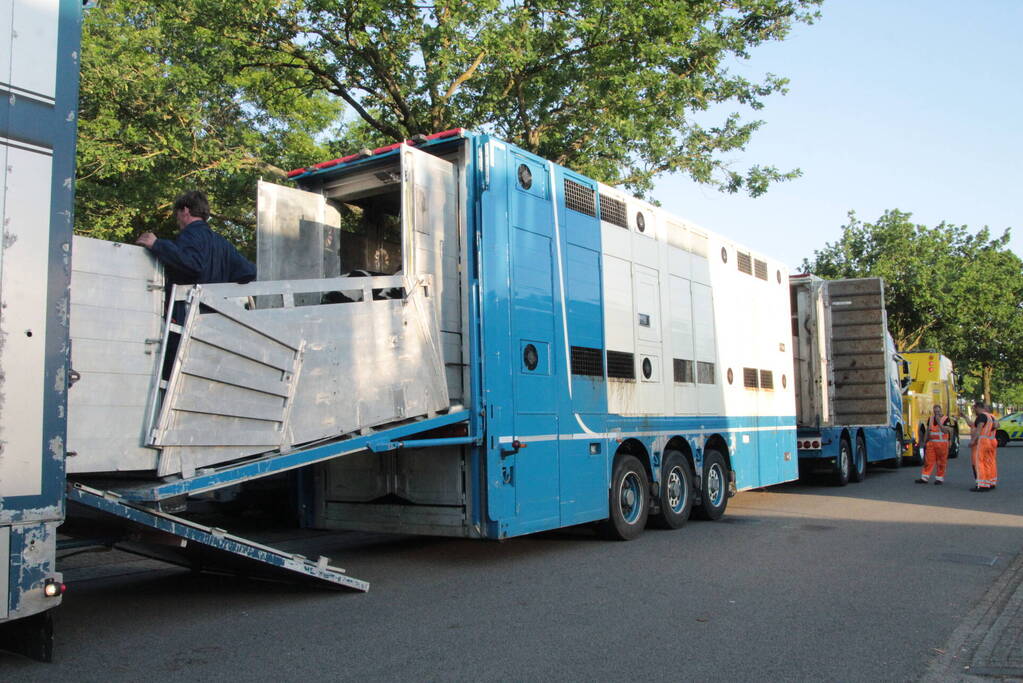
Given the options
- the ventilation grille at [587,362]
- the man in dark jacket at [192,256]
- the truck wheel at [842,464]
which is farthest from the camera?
the truck wheel at [842,464]

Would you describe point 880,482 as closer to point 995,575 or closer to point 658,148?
point 658,148

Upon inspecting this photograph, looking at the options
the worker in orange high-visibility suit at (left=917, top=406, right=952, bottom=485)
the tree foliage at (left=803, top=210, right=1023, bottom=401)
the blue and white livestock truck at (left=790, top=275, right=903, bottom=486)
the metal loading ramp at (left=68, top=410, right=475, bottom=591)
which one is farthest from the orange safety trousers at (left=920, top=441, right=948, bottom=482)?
the tree foliage at (left=803, top=210, right=1023, bottom=401)

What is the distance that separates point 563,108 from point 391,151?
987 centimetres

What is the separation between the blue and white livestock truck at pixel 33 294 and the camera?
14.9 ft

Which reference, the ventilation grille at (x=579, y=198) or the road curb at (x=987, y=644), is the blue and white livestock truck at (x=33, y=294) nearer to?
the road curb at (x=987, y=644)

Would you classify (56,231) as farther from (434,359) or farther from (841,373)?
(841,373)

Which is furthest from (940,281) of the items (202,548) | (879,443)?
(202,548)

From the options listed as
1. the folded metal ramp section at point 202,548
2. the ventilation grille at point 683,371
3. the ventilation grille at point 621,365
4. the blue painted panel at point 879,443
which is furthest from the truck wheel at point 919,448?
the folded metal ramp section at point 202,548

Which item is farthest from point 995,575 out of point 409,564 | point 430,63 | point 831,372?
point 430,63

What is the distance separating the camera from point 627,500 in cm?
980

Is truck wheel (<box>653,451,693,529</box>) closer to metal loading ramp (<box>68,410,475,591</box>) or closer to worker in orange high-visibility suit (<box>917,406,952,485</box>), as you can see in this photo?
metal loading ramp (<box>68,410,475,591</box>)

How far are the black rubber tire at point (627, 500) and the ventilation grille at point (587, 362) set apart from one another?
106cm

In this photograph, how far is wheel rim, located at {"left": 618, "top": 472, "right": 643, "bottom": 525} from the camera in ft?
31.8

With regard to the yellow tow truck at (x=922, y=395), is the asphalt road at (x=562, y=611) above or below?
below
